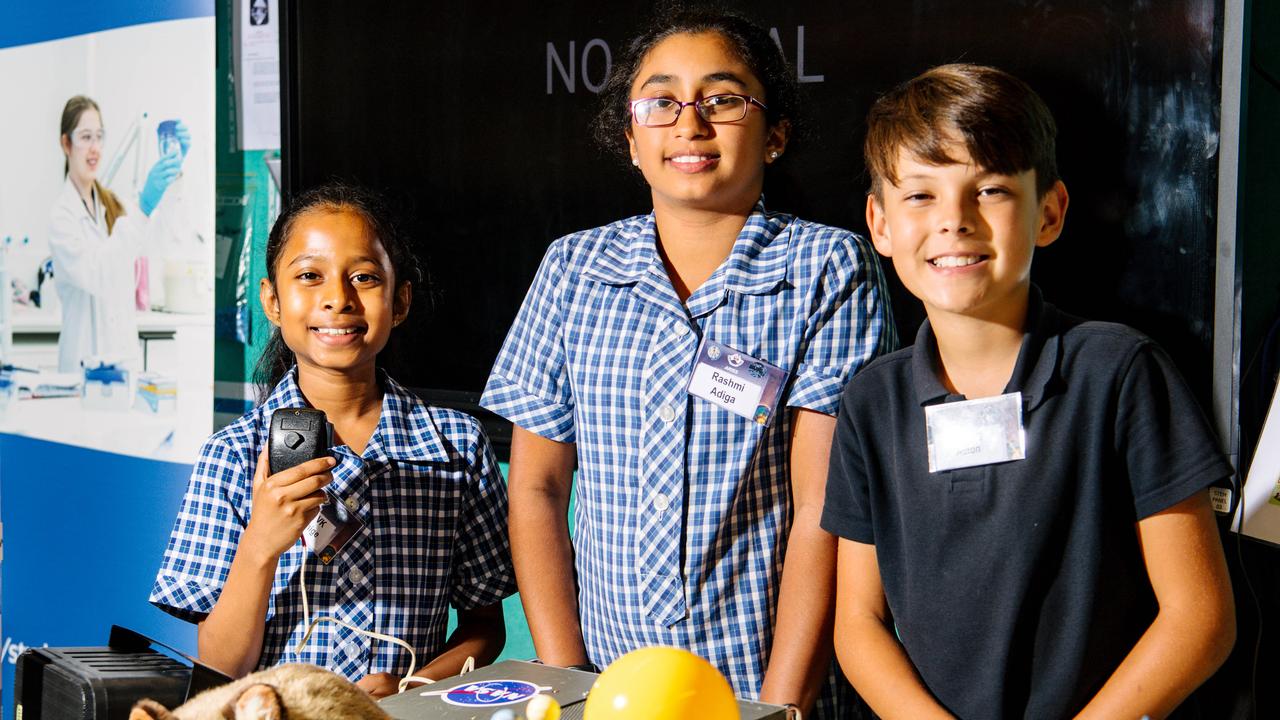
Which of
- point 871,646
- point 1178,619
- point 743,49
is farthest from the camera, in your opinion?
point 743,49

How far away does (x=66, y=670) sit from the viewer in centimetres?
89

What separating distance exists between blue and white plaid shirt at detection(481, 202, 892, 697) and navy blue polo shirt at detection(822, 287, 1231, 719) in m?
0.25

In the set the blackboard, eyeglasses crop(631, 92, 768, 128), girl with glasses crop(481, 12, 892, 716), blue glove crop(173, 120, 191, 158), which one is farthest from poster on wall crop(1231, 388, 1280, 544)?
blue glove crop(173, 120, 191, 158)

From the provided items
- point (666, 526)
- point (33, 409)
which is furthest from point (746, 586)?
point (33, 409)

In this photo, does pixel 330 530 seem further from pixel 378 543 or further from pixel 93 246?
pixel 93 246

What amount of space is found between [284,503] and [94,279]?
2361mm

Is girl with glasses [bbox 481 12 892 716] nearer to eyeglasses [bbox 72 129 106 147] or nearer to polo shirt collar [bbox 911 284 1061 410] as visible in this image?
polo shirt collar [bbox 911 284 1061 410]

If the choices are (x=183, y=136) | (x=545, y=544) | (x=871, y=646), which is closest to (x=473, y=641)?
(x=545, y=544)

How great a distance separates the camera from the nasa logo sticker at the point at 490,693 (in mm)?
918

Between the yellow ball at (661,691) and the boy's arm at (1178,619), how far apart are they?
53 cm

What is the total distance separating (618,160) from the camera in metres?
2.21

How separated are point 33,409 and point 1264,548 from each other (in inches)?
129

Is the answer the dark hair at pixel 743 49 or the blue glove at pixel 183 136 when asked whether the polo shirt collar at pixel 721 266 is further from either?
the blue glove at pixel 183 136

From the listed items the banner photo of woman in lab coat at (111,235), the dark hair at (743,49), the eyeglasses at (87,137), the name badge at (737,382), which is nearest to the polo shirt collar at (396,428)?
the name badge at (737,382)
